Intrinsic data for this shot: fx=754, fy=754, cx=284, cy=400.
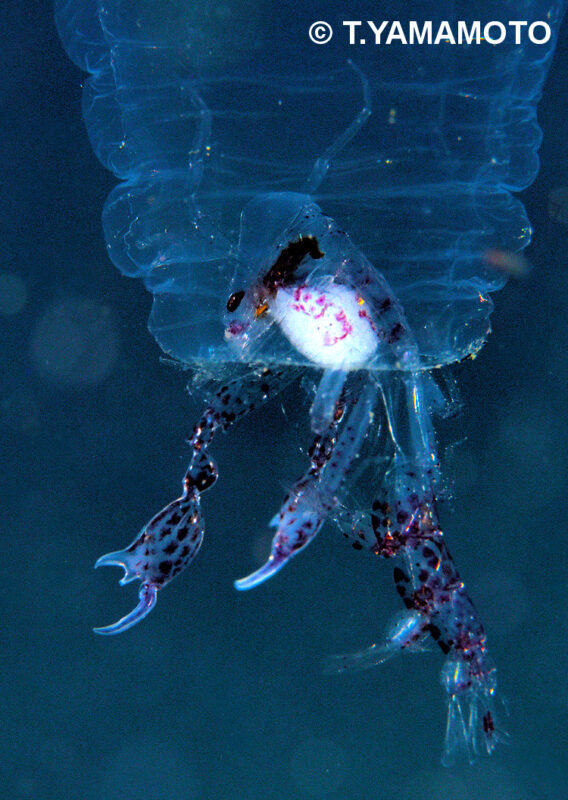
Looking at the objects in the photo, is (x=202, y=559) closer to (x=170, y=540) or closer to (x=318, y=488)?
(x=170, y=540)

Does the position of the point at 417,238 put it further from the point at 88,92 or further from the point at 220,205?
the point at 88,92

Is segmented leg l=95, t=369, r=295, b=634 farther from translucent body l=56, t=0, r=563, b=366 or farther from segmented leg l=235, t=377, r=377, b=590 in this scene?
translucent body l=56, t=0, r=563, b=366

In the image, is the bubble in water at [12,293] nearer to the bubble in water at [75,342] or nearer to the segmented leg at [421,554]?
the bubble in water at [75,342]

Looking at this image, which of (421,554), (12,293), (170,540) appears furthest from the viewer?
(12,293)

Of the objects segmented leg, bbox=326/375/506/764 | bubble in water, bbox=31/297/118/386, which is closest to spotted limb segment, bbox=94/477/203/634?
segmented leg, bbox=326/375/506/764

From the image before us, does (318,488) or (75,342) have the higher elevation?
(75,342)

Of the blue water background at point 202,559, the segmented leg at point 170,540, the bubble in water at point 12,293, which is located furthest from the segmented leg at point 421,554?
the bubble in water at point 12,293

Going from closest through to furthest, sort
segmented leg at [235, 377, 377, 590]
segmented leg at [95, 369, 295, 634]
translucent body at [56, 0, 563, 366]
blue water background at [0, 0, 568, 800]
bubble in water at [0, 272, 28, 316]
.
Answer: translucent body at [56, 0, 563, 366] < segmented leg at [235, 377, 377, 590] < segmented leg at [95, 369, 295, 634] < blue water background at [0, 0, 568, 800] < bubble in water at [0, 272, 28, 316]

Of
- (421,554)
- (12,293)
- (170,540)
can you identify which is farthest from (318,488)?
(12,293)
